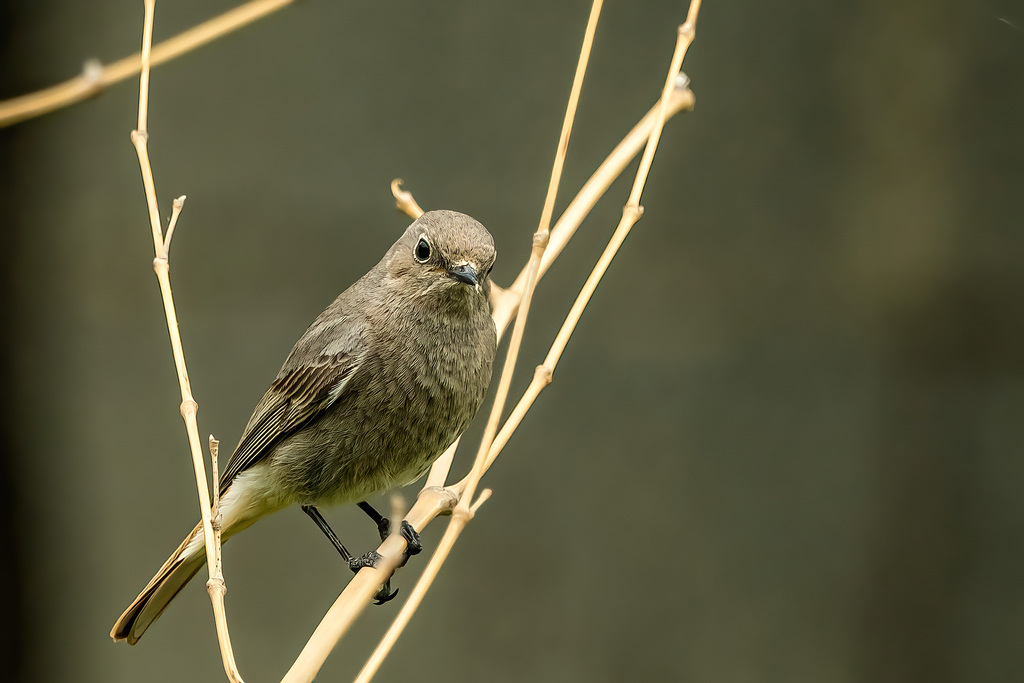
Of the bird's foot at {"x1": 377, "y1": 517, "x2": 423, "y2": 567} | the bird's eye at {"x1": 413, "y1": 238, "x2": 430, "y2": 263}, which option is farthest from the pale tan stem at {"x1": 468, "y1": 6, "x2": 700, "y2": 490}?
the bird's eye at {"x1": 413, "y1": 238, "x2": 430, "y2": 263}

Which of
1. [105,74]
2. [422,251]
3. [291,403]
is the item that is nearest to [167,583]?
[291,403]

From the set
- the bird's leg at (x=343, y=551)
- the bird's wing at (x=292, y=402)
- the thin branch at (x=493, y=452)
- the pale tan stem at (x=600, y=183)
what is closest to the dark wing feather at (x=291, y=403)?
the bird's wing at (x=292, y=402)

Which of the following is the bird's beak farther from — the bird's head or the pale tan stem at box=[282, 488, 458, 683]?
the pale tan stem at box=[282, 488, 458, 683]

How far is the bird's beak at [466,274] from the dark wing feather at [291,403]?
42cm

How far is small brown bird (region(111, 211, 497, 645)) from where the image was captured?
7.04 ft

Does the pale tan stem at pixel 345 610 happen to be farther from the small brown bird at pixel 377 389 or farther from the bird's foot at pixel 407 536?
the small brown bird at pixel 377 389

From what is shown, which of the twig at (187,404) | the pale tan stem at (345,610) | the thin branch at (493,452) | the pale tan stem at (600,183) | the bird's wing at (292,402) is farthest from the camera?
the bird's wing at (292,402)

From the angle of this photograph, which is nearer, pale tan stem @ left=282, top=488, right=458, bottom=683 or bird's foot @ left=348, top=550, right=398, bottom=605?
pale tan stem @ left=282, top=488, right=458, bottom=683

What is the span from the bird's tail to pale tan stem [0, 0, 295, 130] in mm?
1177

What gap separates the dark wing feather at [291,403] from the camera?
226 centimetres

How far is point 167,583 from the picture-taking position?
2.38 meters

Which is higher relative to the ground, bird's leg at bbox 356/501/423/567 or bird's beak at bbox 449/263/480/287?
bird's beak at bbox 449/263/480/287

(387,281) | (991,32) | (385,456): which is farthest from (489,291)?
(991,32)

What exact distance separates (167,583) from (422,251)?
110 cm
